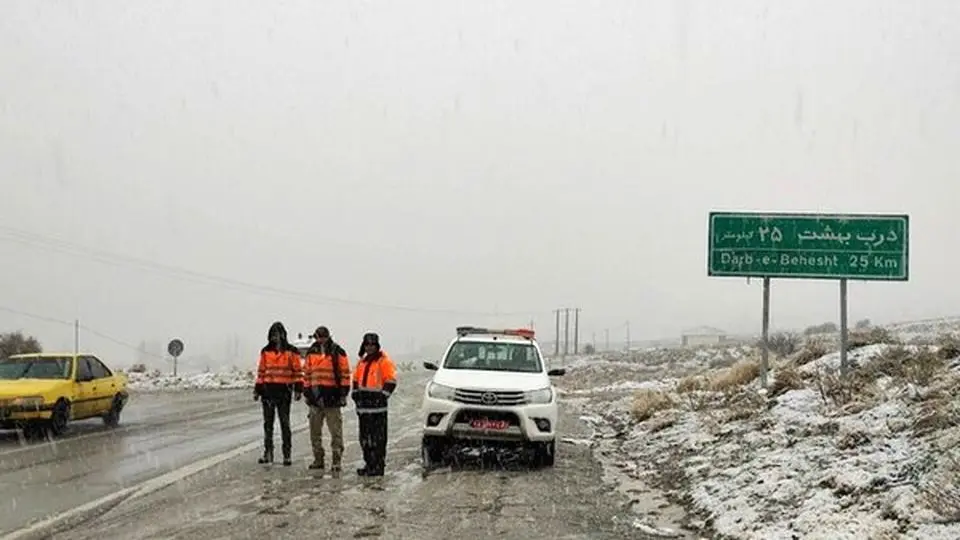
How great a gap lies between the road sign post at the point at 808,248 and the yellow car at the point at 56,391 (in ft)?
40.9

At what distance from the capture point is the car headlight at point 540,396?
12055 mm

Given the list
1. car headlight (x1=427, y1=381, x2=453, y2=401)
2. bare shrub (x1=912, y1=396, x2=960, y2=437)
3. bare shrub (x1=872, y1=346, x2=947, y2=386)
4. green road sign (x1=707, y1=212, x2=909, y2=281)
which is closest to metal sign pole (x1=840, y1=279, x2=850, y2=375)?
green road sign (x1=707, y1=212, x2=909, y2=281)

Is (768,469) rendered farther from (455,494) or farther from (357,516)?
(357,516)

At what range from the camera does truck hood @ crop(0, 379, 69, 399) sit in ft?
52.5

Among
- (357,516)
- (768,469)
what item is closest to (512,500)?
(357,516)

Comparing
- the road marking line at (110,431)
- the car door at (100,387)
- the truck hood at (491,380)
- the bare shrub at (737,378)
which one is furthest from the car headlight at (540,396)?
the car door at (100,387)

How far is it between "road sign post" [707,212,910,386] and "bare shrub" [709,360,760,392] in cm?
119

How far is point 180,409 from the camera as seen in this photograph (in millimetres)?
24156

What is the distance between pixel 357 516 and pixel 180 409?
17.0 meters

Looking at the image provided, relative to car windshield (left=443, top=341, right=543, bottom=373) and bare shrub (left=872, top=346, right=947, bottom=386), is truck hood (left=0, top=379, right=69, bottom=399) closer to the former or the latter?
car windshield (left=443, top=341, right=543, bottom=373)

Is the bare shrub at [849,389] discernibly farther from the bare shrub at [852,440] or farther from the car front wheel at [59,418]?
the car front wheel at [59,418]

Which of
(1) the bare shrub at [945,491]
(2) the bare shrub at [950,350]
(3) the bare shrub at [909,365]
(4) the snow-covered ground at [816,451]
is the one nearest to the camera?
(1) the bare shrub at [945,491]

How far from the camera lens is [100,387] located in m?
18.5

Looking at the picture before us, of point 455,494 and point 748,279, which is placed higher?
point 748,279
